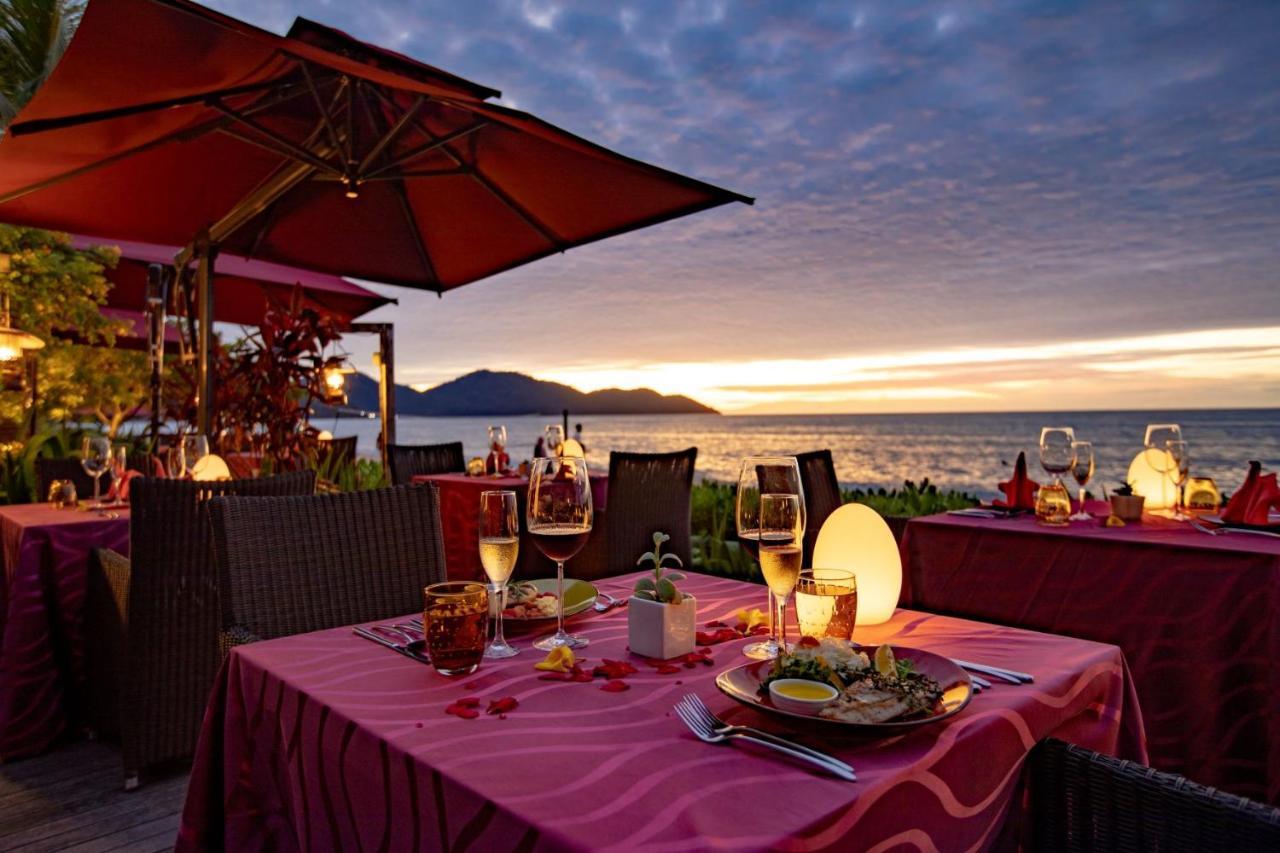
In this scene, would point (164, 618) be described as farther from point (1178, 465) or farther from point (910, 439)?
point (910, 439)

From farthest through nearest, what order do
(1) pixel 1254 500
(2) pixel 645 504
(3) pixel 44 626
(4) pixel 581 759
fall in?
(2) pixel 645 504
(3) pixel 44 626
(1) pixel 1254 500
(4) pixel 581 759

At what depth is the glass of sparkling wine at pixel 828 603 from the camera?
3.57 feet

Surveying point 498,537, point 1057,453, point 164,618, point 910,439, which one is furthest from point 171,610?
point 910,439

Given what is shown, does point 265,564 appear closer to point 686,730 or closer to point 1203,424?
point 686,730

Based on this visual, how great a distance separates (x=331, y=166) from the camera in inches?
134

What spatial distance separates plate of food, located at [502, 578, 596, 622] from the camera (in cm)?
132

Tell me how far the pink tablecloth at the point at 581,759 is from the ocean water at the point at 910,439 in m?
22.8

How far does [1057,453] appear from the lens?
258cm

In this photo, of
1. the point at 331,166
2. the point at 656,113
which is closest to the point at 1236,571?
the point at 331,166

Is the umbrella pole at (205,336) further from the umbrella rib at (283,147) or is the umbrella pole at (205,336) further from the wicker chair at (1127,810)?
the wicker chair at (1127,810)

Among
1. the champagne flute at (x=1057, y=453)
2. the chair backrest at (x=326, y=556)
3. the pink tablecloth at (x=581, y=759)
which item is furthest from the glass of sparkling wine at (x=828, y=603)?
the champagne flute at (x=1057, y=453)

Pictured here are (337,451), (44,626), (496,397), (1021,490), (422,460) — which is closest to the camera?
(44,626)

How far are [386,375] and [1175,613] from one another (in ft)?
23.9

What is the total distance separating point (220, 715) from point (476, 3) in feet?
24.2
